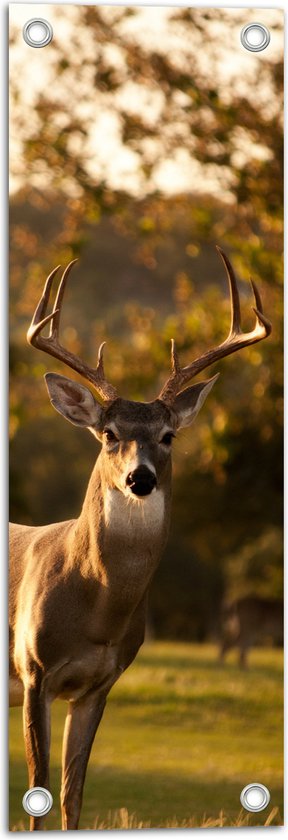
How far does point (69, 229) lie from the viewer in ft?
26.9

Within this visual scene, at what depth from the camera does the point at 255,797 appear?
18.6ft

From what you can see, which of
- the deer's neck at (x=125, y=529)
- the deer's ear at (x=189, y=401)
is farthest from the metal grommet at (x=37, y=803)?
the deer's ear at (x=189, y=401)

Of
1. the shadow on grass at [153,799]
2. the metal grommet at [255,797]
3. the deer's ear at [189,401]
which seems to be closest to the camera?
the deer's ear at [189,401]

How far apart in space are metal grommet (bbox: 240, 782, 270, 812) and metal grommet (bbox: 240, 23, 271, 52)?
2.68 meters

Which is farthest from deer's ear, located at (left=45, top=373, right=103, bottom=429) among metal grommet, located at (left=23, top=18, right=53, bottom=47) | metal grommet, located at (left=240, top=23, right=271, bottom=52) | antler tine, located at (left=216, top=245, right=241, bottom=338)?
metal grommet, located at (left=240, top=23, right=271, bottom=52)

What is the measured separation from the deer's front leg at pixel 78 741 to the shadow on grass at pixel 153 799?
0.09 m

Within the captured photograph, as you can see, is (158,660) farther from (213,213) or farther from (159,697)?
(213,213)

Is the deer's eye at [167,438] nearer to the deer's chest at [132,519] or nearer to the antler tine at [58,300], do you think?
the deer's chest at [132,519]

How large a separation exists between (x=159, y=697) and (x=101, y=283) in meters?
2.77

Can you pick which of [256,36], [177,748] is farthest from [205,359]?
[177,748]

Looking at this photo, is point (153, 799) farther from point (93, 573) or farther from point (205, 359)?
point (205, 359)

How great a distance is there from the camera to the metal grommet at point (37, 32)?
555cm

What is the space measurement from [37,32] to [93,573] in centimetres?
188

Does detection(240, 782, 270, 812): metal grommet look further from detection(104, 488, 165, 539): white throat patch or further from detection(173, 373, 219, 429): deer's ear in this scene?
detection(173, 373, 219, 429): deer's ear
